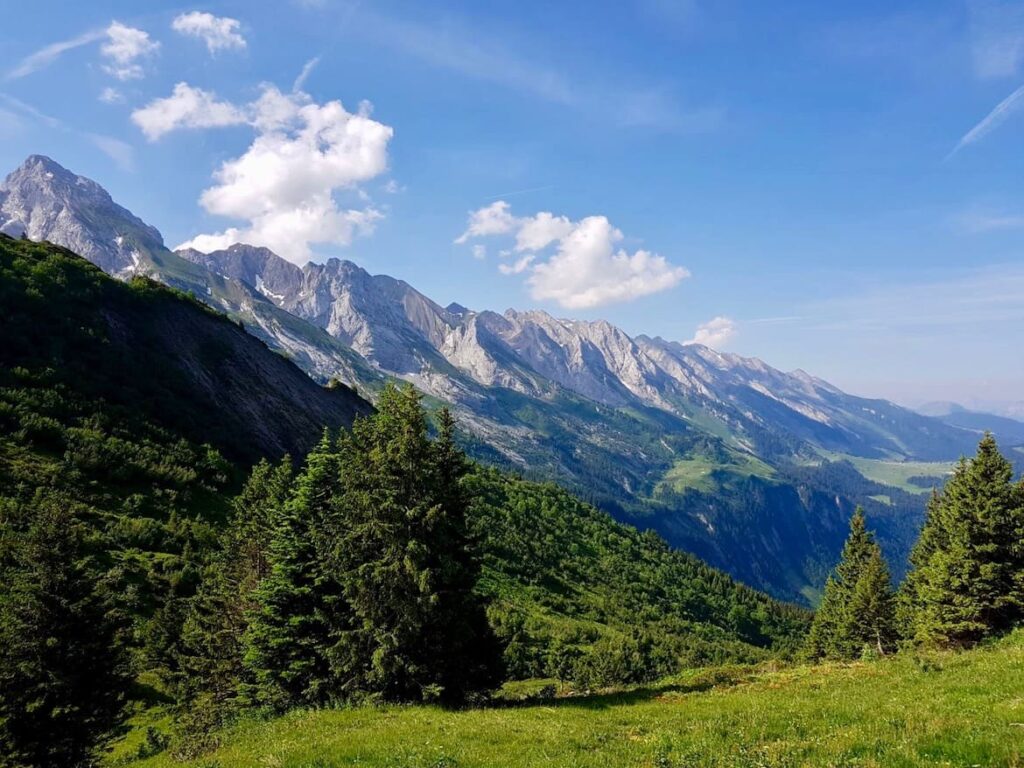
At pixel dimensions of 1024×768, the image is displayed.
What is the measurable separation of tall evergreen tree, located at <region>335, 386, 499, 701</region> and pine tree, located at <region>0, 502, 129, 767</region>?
9.23 m

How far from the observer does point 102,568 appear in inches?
1695

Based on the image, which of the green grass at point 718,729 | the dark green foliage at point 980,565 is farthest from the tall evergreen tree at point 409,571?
the dark green foliage at point 980,565

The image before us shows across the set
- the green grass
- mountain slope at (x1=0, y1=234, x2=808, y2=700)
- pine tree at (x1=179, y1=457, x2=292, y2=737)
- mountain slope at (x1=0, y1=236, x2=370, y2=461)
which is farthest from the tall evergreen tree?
mountain slope at (x1=0, y1=236, x2=370, y2=461)

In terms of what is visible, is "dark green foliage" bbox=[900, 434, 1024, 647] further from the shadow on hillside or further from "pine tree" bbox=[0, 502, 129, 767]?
"pine tree" bbox=[0, 502, 129, 767]

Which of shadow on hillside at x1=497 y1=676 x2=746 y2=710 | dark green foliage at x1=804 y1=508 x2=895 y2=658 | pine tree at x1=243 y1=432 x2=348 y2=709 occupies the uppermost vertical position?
pine tree at x1=243 y1=432 x2=348 y2=709

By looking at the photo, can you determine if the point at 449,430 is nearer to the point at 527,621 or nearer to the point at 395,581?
the point at 395,581

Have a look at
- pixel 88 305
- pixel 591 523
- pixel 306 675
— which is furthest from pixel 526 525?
pixel 306 675

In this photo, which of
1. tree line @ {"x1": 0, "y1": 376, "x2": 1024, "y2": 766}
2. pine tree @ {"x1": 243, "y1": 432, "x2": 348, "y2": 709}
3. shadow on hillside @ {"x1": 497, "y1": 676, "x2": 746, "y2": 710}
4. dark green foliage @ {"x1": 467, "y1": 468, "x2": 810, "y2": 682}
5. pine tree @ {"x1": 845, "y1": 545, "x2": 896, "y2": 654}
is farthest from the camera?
dark green foliage @ {"x1": 467, "y1": 468, "x2": 810, "y2": 682}

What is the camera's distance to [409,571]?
2500 cm

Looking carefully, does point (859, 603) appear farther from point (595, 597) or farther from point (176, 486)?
point (176, 486)

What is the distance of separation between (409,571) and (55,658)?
13.6 m

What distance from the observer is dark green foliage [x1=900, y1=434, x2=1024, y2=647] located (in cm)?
3912

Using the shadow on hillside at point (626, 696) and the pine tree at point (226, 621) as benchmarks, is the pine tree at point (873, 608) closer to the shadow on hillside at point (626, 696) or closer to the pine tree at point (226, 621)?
the shadow on hillside at point (626, 696)

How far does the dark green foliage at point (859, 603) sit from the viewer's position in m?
58.2
